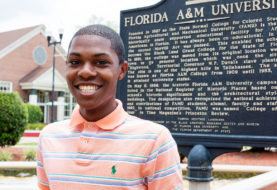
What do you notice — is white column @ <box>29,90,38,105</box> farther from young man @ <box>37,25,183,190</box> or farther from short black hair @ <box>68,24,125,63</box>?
short black hair @ <box>68,24,125,63</box>

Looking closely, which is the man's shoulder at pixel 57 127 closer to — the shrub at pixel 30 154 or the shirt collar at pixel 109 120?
the shirt collar at pixel 109 120

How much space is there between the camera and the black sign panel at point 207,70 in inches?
169

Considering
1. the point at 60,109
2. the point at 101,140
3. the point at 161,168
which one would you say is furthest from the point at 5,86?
the point at 161,168

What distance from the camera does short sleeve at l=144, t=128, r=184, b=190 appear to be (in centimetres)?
162

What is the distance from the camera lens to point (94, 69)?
5.74 ft

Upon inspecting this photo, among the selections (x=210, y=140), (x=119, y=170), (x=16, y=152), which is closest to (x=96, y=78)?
(x=119, y=170)

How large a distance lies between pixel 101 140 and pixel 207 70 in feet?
10.2

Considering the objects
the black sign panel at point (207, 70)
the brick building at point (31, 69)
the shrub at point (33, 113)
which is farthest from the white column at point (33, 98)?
the black sign panel at point (207, 70)

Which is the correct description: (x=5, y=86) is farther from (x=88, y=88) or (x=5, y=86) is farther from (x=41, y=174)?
(x=88, y=88)

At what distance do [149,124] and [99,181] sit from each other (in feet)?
1.22

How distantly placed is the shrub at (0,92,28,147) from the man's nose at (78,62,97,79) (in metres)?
11.2

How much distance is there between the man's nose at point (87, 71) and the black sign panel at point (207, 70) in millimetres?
2998

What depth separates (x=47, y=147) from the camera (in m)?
1.82

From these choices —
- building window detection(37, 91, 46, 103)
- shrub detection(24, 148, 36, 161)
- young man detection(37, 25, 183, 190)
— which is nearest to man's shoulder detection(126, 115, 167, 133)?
young man detection(37, 25, 183, 190)
